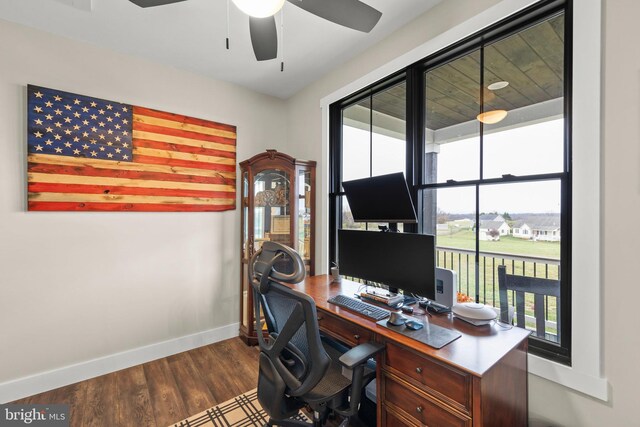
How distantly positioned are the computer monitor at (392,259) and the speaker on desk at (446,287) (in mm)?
142

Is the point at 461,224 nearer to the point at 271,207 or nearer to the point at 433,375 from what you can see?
the point at 433,375

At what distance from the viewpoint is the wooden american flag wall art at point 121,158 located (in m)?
2.14

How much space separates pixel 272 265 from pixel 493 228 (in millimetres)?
1361

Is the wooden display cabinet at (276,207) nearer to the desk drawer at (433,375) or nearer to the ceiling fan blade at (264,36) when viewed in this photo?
the ceiling fan blade at (264,36)

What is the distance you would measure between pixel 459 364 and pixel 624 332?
0.79 meters

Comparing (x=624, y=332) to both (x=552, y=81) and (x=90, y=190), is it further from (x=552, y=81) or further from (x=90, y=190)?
(x=90, y=190)

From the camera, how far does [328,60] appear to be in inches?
101

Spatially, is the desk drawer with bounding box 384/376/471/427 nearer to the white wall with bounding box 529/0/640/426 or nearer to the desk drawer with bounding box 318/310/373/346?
the desk drawer with bounding box 318/310/373/346

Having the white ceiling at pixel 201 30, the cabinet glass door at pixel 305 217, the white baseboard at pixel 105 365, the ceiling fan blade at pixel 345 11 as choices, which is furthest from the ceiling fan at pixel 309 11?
the white baseboard at pixel 105 365

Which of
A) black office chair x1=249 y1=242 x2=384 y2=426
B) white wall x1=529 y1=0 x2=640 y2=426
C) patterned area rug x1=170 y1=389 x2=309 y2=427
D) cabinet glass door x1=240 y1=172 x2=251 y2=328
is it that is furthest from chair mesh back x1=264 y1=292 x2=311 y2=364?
cabinet glass door x1=240 y1=172 x2=251 y2=328

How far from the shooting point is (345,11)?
4.62 feet

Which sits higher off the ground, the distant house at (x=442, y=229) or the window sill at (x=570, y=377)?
the distant house at (x=442, y=229)

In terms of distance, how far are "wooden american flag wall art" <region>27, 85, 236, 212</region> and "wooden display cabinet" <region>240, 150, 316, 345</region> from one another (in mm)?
328

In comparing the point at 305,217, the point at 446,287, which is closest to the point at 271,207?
the point at 305,217
